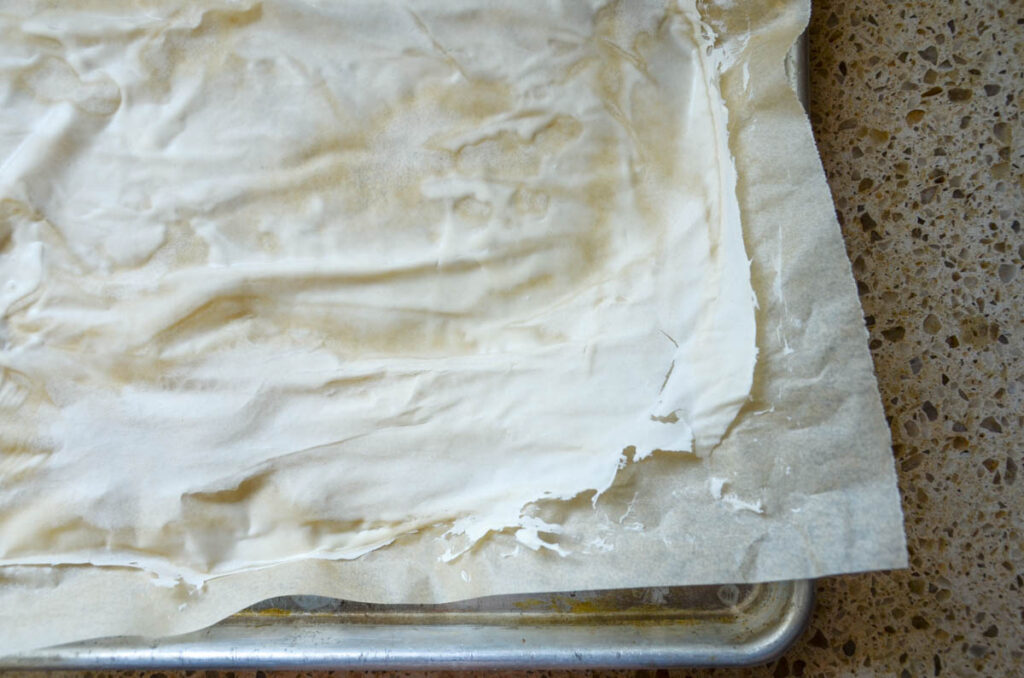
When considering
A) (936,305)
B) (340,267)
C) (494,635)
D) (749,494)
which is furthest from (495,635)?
(936,305)

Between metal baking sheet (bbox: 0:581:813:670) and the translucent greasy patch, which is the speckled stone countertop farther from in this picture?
the translucent greasy patch

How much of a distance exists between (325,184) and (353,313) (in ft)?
0.40

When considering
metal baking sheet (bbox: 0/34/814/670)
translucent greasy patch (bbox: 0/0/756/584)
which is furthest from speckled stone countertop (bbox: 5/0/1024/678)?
translucent greasy patch (bbox: 0/0/756/584)

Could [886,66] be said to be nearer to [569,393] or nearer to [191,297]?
[569,393]

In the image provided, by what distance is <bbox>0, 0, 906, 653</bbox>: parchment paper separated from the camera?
1.68ft

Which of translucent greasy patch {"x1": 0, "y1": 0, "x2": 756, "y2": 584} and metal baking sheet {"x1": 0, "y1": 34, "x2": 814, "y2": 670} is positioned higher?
translucent greasy patch {"x1": 0, "y1": 0, "x2": 756, "y2": 584}

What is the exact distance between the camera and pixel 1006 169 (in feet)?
1.95

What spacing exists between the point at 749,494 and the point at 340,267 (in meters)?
→ 0.39

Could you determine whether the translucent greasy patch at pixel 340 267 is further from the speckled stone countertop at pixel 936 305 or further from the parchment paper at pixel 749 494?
the speckled stone countertop at pixel 936 305

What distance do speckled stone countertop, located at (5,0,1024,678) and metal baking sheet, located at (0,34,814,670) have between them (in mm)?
37

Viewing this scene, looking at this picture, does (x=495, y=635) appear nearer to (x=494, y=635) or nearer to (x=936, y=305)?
(x=494, y=635)

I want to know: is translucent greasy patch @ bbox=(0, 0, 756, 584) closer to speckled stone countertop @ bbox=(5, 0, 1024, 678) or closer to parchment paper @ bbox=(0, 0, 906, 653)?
parchment paper @ bbox=(0, 0, 906, 653)

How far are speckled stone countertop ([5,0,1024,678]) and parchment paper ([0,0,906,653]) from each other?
97 millimetres

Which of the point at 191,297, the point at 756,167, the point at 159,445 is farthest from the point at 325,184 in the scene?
the point at 756,167
